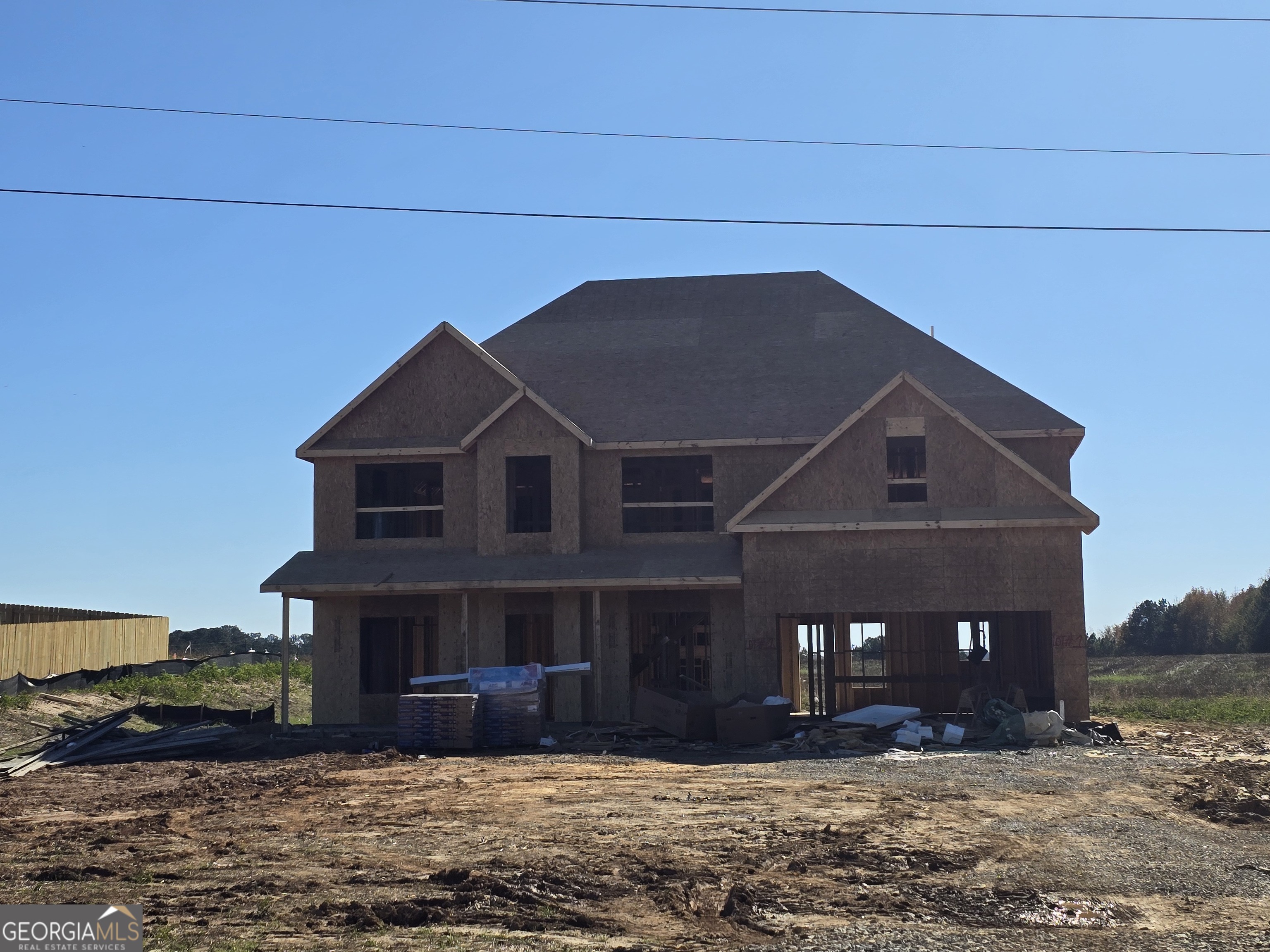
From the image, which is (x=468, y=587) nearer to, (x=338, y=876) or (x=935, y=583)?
(x=935, y=583)

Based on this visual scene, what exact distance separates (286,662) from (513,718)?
604 centimetres

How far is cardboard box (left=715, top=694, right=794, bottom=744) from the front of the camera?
72.2 feet

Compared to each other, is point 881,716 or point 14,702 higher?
point 14,702

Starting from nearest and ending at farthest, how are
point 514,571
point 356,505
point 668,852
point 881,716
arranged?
point 668,852 < point 881,716 < point 514,571 < point 356,505

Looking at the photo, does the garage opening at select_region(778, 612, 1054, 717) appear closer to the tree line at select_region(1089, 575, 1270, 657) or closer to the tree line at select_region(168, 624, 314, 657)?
the tree line at select_region(1089, 575, 1270, 657)

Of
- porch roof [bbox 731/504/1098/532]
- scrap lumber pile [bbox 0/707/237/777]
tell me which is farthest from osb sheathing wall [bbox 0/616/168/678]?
porch roof [bbox 731/504/1098/532]

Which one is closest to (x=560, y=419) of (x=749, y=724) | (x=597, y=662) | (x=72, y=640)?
(x=597, y=662)

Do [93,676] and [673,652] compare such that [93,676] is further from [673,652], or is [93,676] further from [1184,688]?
[1184,688]

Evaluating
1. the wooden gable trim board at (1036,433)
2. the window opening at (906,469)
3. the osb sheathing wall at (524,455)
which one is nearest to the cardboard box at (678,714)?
the osb sheathing wall at (524,455)

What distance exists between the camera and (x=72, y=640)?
39.9m

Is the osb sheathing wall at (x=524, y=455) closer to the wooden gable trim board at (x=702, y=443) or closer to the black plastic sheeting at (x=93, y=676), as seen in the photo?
the wooden gable trim board at (x=702, y=443)

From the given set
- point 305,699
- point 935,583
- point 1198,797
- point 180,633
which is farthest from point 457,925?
point 180,633

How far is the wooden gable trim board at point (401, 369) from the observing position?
2842 cm

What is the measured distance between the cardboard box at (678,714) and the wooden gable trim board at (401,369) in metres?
8.46
